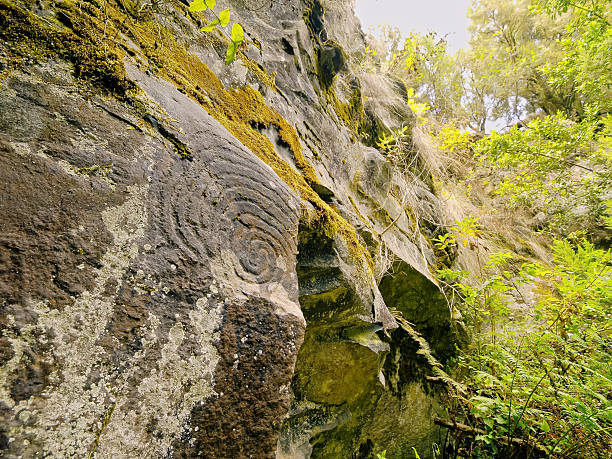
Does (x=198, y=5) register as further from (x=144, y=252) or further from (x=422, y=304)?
(x=422, y=304)

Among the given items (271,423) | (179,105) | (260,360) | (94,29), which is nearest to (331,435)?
(271,423)

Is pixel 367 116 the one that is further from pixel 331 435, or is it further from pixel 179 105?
pixel 331 435

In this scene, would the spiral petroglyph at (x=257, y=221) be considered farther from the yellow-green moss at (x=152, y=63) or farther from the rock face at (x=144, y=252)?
the yellow-green moss at (x=152, y=63)

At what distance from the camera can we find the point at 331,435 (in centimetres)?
219

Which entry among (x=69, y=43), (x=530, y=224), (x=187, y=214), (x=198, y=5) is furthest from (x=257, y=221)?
(x=530, y=224)

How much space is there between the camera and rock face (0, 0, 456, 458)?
2.29 feet

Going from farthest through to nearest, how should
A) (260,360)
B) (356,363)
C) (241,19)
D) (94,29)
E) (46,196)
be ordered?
(241,19)
(356,363)
(94,29)
(260,360)
(46,196)

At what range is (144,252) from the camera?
2.99ft

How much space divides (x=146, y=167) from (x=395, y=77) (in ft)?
20.1

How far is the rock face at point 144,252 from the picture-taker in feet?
2.29

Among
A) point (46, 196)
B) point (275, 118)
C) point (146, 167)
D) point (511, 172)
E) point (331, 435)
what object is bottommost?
point (331, 435)

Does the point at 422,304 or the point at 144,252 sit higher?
the point at 144,252

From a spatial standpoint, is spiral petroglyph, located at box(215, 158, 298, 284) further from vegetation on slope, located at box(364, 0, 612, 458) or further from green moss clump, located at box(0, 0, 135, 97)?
vegetation on slope, located at box(364, 0, 612, 458)

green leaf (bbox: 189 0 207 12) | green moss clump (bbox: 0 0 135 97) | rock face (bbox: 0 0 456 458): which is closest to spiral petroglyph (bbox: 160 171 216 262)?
rock face (bbox: 0 0 456 458)
